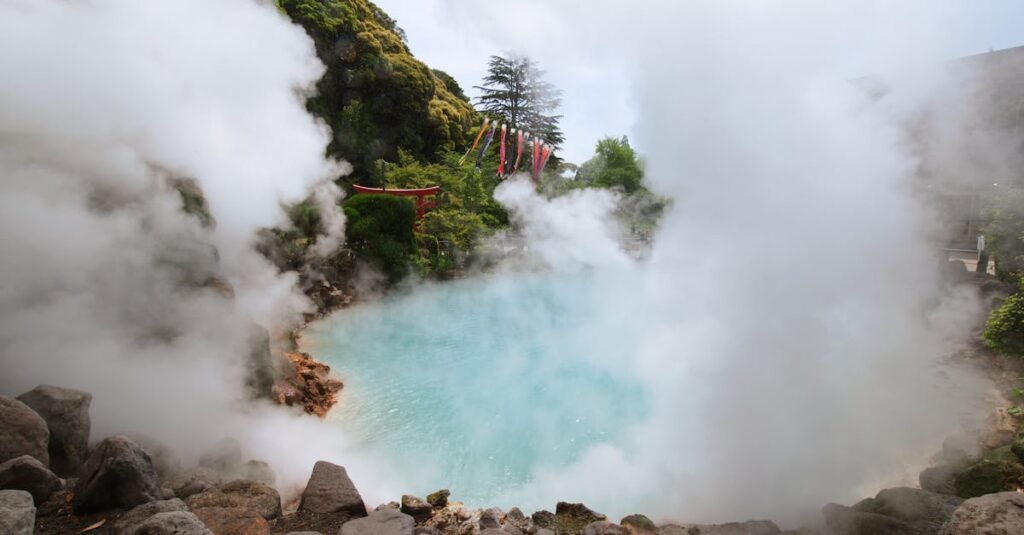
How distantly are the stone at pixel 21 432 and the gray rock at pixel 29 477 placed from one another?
16 cm

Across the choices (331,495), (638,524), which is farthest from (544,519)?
(331,495)

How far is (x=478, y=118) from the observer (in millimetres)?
36656

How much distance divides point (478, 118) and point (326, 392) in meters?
31.9

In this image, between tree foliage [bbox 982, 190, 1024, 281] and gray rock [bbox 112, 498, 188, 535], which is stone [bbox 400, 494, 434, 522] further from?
tree foliage [bbox 982, 190, 1024, 281]

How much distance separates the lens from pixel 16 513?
2.66m

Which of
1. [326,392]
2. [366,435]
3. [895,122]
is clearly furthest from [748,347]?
[326,392]

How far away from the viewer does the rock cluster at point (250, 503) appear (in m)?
2.85

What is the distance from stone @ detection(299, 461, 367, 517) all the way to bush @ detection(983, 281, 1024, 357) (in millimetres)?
7139

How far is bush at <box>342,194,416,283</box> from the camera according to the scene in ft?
47.2

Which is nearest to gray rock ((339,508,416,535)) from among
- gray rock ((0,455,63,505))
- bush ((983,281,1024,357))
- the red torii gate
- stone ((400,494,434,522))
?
stone ((400,494,434,522))

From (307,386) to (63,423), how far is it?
3.56 metres

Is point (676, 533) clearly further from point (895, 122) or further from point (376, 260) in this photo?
point (376, 260)

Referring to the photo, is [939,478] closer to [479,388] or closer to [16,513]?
[479,388]

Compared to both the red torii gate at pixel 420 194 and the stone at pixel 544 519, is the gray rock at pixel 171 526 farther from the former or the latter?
the red torii gate at pixel 420 194
